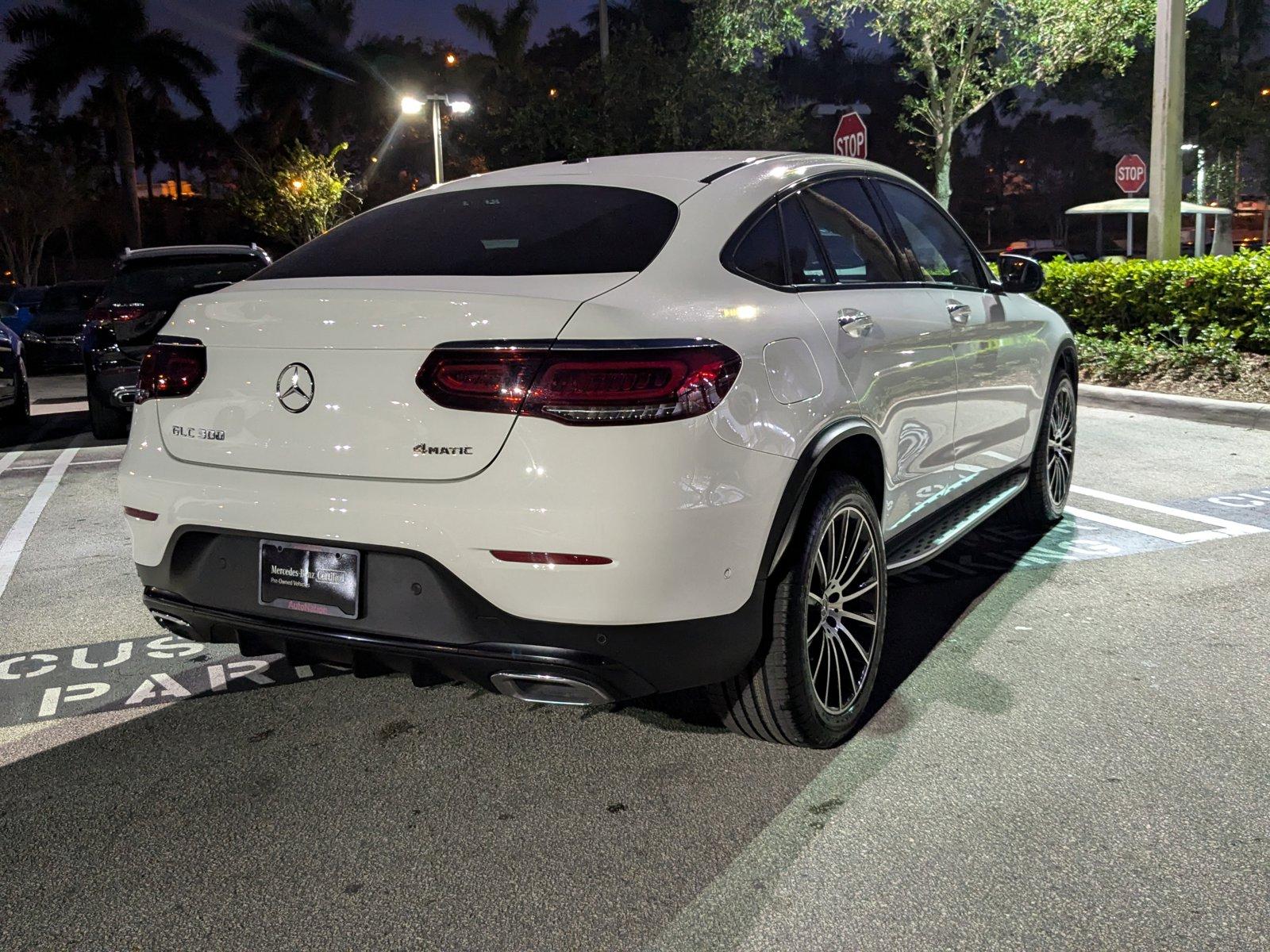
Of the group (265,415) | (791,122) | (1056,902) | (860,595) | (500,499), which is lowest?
(1056,902)

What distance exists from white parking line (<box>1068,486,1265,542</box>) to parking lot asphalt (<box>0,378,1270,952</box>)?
0.89 m

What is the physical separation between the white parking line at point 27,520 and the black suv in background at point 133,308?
27.5 inches

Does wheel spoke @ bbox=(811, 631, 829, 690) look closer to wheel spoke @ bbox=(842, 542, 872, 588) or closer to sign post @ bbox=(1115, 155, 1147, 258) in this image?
wheel spoke @ bbox=(842, 542, 872, 588)

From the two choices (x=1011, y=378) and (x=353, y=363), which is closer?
(x=353, y=363)

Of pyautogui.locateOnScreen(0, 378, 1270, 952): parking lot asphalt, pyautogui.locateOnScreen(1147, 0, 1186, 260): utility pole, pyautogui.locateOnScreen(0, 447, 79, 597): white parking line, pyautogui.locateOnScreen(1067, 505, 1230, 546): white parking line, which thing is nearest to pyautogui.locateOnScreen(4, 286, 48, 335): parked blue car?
pyautogui.locateOnScreen(0, 447, 79, 597): white parking line

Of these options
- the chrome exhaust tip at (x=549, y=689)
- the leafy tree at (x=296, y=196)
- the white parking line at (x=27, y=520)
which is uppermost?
the leafy tree at (x=296, y=196)

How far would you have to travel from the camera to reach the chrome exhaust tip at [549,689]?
9.25ft

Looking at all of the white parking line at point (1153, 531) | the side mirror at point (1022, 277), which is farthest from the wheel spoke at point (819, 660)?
the white parking line at point (1153, 531)

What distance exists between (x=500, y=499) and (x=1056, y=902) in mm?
1508

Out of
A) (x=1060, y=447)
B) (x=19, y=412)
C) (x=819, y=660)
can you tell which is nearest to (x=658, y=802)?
(x=819, y=660)

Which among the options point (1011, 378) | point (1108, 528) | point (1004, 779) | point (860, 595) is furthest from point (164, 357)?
point (1108, 528)

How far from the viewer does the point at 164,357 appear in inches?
129

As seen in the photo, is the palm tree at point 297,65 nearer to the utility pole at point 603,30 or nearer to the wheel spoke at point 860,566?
the utility pole at point 603,30

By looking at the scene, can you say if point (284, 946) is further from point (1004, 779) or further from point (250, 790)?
point (1004, 779)
